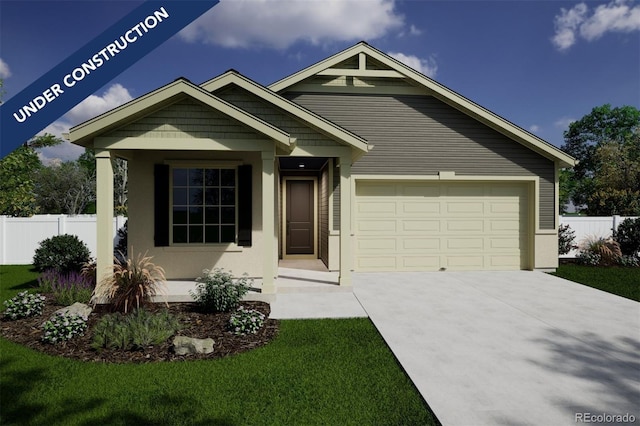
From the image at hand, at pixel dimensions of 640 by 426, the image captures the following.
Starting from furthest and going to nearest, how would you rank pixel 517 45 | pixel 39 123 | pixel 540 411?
1. pixel 517 45
2. pixel 39 123
3. pixel 540 411

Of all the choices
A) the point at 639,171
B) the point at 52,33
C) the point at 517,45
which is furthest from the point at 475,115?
the point at 639,171

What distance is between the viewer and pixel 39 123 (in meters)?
6.65

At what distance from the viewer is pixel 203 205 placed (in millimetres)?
7871

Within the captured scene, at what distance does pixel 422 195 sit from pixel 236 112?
18.8 ft

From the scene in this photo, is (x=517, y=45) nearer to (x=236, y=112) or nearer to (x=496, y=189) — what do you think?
(x=496, y=189)

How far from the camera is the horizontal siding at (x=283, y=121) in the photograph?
698 centimetres

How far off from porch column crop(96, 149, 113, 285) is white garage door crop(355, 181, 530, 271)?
18.8ft

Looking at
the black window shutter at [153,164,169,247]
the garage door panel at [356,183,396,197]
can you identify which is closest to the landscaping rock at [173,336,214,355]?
the black window shutter at [153,164,169,247]

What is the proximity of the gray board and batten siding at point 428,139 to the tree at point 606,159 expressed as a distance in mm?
13942

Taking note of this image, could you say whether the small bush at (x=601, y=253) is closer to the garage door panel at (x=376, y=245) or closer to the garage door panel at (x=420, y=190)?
the garage door panel at (x=420, y=190)

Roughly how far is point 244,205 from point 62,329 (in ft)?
13.2

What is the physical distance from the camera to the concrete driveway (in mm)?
3062

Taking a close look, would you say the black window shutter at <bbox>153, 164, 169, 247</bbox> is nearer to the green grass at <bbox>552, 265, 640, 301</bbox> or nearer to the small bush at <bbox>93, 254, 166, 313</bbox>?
the small bush at <bbox>93, 254, 166, 313</bbox>

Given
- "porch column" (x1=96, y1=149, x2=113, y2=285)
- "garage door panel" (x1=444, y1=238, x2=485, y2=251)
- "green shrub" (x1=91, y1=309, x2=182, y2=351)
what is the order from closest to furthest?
"green shrub" (x1=91, y1=309, x2=182, y2=351)
"porch column" (x1=96, y1=149, x2=113, y2=285)
"garage door panel" (x1=444, y1=238, x2=485, y2=251)
